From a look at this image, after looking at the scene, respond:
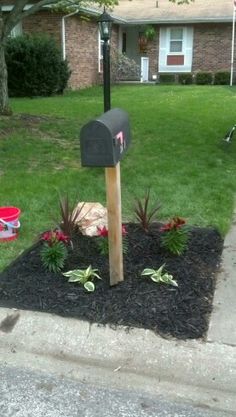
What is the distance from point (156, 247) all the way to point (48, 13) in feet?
52.2

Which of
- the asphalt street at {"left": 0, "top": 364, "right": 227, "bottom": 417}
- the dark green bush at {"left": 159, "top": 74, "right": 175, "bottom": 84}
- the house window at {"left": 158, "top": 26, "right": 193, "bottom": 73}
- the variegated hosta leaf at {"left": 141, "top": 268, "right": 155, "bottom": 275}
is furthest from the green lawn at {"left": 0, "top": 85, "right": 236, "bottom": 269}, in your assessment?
the house window at {"left": 158, "top": 26, "right": 193, "bottom": 73}

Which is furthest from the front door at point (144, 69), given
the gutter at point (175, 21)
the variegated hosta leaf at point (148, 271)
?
the variegated hosta leaf at point (148, 271)

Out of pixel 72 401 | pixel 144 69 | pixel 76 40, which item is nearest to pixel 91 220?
pixel 72 401

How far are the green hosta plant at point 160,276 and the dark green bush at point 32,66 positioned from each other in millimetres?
13896

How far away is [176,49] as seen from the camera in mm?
24844

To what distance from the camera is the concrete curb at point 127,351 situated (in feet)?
8.98

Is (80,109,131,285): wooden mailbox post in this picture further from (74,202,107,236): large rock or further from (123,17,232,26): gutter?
(123,17,232,26): gutter

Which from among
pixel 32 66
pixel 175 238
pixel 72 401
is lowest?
pixel 72 401

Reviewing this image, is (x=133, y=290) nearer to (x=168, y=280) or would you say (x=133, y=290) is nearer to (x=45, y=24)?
(x=168, y=280)

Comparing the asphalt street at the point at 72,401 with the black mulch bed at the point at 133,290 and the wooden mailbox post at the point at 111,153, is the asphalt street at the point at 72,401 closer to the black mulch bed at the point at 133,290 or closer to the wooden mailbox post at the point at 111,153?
the black mulch bed at the point at 133,290

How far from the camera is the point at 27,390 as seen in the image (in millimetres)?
2689

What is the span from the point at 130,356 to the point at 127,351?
0.04m

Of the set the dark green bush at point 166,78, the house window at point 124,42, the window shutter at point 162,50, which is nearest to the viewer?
the dark green bush at point 166,78

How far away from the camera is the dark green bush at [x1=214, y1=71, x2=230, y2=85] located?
22703mm
